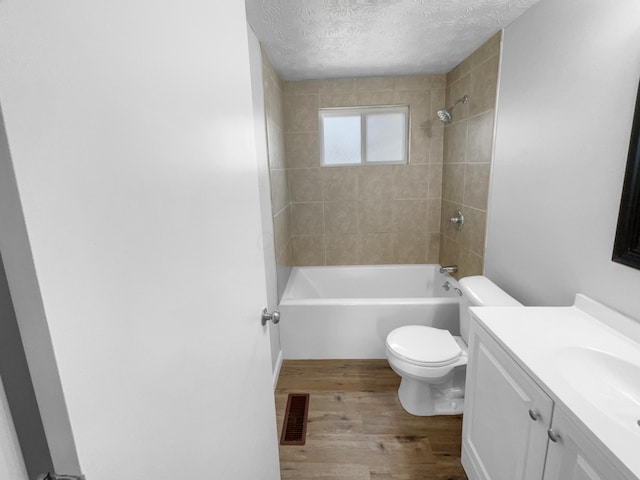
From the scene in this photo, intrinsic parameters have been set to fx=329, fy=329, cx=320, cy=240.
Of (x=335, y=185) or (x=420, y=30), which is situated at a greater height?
(x=420, y=30)

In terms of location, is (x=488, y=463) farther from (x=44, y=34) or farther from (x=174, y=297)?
(x=44, y=34)

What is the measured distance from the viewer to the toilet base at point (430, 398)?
1955 millimetres

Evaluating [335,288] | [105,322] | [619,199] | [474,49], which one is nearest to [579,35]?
[619,199]

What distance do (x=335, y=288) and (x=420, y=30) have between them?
2.23 metres

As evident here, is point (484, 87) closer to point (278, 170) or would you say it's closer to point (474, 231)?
point (474, 231)

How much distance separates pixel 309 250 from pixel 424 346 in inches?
63.8

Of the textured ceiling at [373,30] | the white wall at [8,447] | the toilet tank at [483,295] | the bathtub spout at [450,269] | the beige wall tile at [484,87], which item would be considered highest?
the textured ceiling at [373,30]

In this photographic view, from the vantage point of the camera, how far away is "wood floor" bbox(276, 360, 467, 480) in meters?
1.61

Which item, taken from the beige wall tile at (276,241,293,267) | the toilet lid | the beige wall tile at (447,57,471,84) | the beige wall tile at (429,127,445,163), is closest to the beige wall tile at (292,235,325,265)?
the beige wall tile at (276,241,293,267)

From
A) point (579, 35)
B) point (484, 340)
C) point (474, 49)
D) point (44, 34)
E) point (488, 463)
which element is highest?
point (474, 49)

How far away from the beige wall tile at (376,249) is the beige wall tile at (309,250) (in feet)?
1.26

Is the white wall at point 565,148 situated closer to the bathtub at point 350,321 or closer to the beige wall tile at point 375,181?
the bathtub at point 350,321

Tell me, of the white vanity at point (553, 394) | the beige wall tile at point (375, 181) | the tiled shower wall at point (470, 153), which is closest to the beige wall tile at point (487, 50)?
the tiled shower wall at point (470, 153)

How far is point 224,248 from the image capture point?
841 mm
